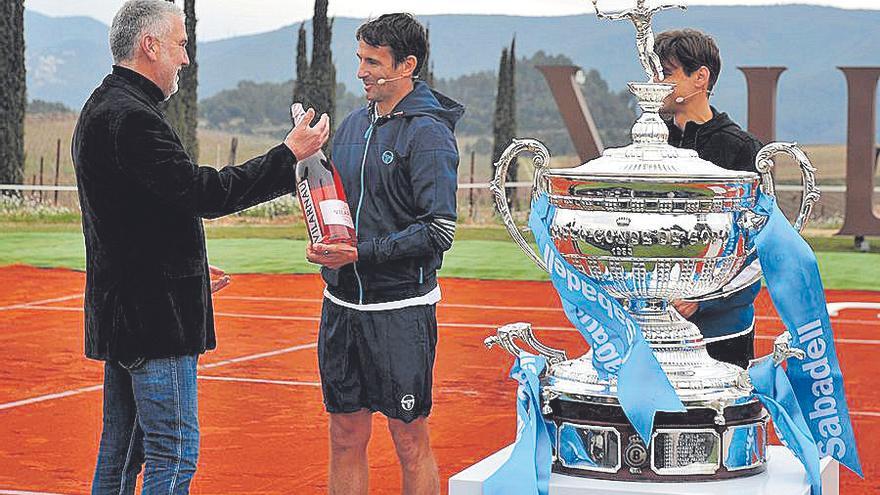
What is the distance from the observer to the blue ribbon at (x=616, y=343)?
8.67ft

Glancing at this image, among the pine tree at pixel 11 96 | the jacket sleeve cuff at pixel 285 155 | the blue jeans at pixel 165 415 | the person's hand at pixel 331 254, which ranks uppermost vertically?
the pine tree at pixel 11 96

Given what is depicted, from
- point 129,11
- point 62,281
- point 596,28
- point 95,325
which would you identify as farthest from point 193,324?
point 596,28

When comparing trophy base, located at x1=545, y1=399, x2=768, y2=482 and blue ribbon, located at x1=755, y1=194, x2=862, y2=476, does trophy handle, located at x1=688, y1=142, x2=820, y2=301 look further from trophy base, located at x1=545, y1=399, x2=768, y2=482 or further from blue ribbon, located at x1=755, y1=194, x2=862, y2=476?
trophy base, located at x1=545, y1=399, x2=768, y2=482

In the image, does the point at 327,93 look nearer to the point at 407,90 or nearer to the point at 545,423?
the point at 407,90

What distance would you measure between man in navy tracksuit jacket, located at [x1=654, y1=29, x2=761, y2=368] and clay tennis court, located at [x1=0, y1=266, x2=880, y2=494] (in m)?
Answer: 1.78

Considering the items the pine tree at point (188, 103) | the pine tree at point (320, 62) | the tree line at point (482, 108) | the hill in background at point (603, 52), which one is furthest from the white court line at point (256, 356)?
the hill in background at point (603, 52)

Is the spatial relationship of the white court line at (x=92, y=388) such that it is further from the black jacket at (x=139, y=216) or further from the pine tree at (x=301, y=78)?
the pine tree at (x=301, y=78)

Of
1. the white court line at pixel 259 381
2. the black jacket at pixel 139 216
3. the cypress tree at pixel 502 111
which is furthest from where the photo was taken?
the cypress tree at pixel 502 111

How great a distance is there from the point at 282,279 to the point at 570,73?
402 cm

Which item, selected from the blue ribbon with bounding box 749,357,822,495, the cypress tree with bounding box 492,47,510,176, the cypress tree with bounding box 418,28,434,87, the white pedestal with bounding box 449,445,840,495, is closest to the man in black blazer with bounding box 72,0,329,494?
the cypress tree with bounding box 418,28,434,87

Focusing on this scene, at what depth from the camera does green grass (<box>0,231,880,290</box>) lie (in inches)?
625

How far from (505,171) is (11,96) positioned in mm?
18223

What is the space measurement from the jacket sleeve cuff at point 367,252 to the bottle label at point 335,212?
12 centimetres

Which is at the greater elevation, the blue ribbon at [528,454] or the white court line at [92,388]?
the blue ribbon at [528,454]
